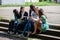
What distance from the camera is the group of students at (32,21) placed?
390 inches

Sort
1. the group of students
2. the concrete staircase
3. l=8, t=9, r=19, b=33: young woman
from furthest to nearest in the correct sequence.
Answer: l=8, t=9, r=19, b=33: young woman < the group of students < the concrete staircase

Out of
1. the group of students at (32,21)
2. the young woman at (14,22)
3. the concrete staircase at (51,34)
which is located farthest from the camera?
the young woman at (14,22)

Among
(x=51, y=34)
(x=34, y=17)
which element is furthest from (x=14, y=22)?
(x=51, y=34)

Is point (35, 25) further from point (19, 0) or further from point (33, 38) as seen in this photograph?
point (19, 0)

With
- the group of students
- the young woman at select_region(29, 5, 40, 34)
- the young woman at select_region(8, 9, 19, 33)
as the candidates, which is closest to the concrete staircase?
the group of students

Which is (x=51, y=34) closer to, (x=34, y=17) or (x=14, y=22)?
(x=34, y=17)

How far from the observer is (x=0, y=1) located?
31.6 meters

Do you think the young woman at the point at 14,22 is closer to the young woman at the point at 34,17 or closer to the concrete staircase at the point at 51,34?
the young woman at the point at 34,17

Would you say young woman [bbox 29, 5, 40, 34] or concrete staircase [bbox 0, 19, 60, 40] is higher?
young woman [bbox 29, 5, 40, 34]

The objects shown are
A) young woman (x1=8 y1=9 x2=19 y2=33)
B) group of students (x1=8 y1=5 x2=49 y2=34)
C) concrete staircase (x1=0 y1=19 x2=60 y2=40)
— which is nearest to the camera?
concrete staircase (x1=0 y1=19 x2=60 y2=40)

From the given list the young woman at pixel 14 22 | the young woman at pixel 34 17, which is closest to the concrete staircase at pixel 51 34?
the young woman at pixel 34 17

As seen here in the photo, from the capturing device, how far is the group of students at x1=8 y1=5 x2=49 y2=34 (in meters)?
9.91

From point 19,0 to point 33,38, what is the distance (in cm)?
2398

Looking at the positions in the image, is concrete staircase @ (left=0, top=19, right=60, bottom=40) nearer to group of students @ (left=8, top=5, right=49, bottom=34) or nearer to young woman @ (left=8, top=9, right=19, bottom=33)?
group of students @ (left=8, top=5, right=49, bottom=34)
